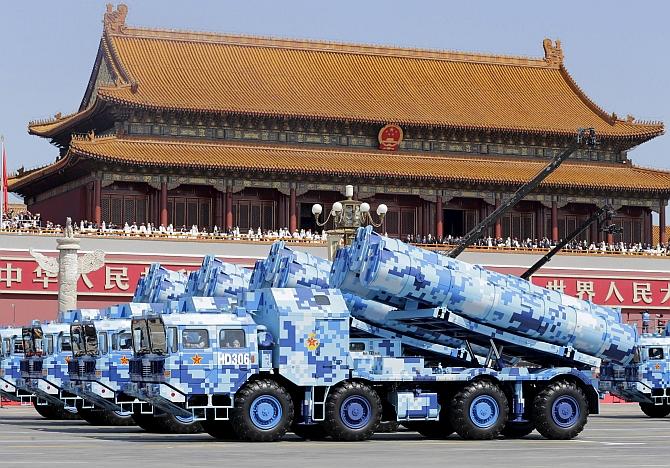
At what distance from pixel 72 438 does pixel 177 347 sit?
3.04 metres

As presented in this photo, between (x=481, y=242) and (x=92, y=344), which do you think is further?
(x=481, y=242)

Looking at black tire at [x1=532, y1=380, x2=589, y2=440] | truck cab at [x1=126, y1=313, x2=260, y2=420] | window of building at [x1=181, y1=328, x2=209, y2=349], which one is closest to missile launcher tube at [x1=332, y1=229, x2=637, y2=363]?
black tire at [x1=532, y1=380, x2=589, y2=440]

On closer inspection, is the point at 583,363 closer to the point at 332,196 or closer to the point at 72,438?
the point at 72,438

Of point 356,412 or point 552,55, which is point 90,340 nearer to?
point 356,412

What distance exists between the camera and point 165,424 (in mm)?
36125

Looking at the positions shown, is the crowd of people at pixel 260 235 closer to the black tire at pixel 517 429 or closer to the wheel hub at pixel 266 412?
the black tire at pixel 517 429

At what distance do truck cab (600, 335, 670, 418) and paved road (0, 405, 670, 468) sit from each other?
8.82m

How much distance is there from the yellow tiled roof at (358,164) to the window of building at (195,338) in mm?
40518

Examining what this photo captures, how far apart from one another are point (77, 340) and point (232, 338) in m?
5.59

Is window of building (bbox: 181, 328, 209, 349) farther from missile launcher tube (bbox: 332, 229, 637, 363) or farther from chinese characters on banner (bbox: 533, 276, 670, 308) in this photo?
chinese characters on banner (bbox: 533, 276, 670, 308)

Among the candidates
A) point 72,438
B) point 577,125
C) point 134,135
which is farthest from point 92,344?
point 577,125

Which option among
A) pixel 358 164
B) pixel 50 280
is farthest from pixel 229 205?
pixel 50 280

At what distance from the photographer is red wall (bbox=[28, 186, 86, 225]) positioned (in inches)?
3014

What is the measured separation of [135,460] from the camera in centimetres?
2605
